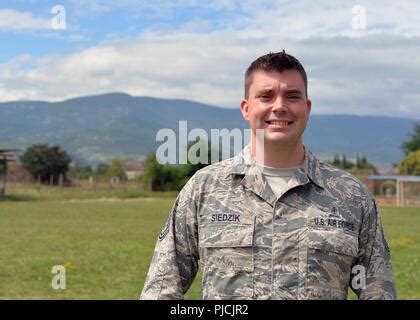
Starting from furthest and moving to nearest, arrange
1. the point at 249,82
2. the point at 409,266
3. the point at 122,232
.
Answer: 1. the point at 122,232
2. the point at 409,266
3. the point at 249,82

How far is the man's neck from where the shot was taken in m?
3.06

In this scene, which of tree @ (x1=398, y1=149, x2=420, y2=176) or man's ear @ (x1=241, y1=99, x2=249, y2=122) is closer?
man's ear @ (x1=241, y1=99, x2=249, y2=122)

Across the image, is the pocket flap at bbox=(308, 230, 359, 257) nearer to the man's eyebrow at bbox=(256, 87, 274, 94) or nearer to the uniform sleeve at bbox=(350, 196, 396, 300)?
the uniform sleeve at bbox=(350, 196, 396, 300)

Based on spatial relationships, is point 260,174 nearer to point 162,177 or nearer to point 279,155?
point 279,155

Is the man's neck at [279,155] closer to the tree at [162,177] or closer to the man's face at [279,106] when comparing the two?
the man's face at [279,106]

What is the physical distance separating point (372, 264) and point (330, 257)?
0.21 meters

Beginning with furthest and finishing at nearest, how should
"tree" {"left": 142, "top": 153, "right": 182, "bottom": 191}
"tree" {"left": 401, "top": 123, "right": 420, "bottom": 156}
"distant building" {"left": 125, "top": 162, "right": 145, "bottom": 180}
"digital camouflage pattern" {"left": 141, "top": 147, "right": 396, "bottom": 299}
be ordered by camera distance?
"tree" {"left": 401, "top": 123, "right": 420, "bottom": 156} < "distant building" {"left": 125, "top": 162, "right": 145, "bottom": 180} < "tree" {"left": 142, "top": 153, "right": 182, "bottom": 191} < "digital camouflage pattern" {"left": 141, "top": 147, "right": 396, "bottom": 299}

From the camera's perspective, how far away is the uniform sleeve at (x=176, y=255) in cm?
310

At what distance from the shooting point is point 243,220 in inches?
123

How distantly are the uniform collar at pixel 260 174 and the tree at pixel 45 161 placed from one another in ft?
280

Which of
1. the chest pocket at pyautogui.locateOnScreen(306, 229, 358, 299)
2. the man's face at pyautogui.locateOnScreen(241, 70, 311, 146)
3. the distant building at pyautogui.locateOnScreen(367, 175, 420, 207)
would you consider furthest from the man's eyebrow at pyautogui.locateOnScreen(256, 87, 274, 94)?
the distant building at pyautogui.locateOnScreen(367, 175, 420, 207)

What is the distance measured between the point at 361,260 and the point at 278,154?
0.60 meters
